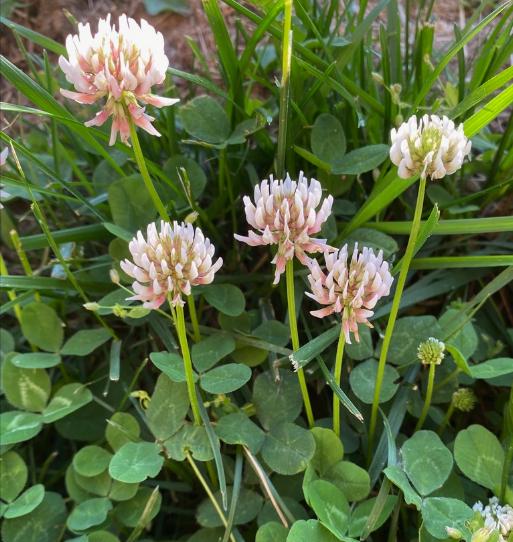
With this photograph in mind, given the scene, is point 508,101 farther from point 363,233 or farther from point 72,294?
point 72,294

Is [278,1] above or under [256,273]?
above

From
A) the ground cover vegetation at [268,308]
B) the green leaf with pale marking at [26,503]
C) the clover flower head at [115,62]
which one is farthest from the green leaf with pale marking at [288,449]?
the clover flower head at [115,62]

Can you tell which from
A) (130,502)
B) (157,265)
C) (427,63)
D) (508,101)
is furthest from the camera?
(427,63)

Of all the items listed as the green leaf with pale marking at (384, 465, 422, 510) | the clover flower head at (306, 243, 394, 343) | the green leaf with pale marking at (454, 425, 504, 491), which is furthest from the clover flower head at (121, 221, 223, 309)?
the green leaf with pale marking at (454, 425, 504, 491)

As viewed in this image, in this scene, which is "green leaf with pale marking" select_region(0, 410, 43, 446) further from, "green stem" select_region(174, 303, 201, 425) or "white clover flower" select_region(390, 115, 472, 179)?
"white clover flower" select_region(390, 115, 472, 179)

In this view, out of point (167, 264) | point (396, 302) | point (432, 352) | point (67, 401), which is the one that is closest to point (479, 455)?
point (432, 352)

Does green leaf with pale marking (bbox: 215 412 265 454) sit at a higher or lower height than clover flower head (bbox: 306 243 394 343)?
lower

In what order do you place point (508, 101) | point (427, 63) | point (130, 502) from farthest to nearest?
point (427, 63), point (130, 502), point (508, 101)

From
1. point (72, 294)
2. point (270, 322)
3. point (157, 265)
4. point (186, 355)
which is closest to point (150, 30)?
point (157, 265)
